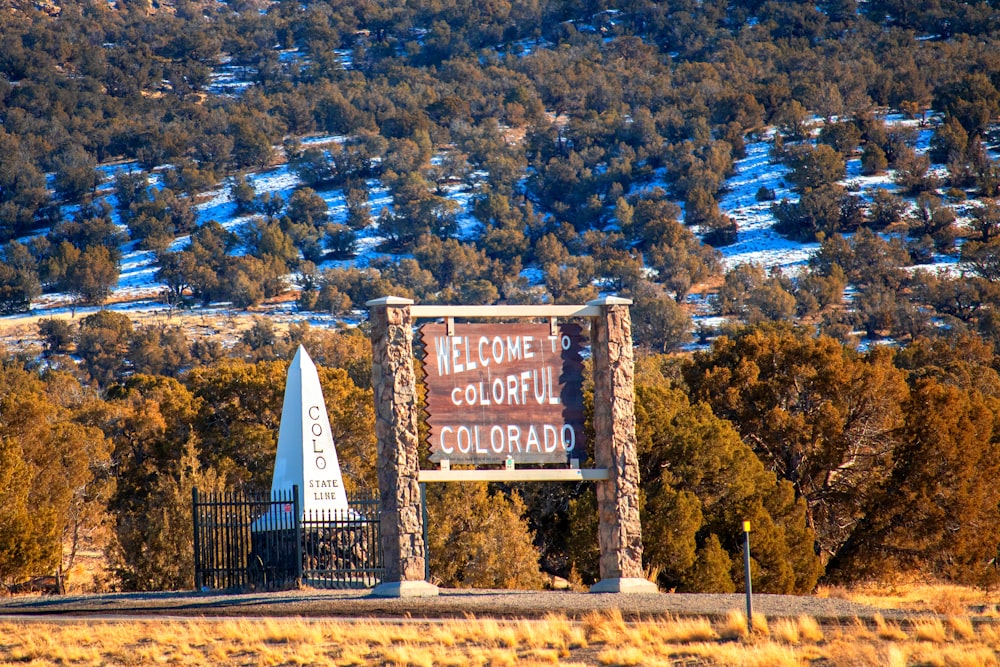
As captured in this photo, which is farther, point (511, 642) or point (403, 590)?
point (403, 590)

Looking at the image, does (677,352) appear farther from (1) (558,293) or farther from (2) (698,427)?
(2) (698,427)

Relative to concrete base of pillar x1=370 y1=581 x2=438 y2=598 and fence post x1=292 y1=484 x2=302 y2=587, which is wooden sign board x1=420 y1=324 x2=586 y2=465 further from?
fence post x1=292 y1=484 x2=302 y2=587

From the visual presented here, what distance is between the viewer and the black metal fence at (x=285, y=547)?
19.4 m

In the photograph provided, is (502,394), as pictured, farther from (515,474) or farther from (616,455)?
(616,455)

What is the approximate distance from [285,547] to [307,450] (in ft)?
6.90

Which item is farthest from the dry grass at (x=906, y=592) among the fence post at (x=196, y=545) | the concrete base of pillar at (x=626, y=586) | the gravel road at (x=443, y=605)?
the fence post at (x=196, y=545)

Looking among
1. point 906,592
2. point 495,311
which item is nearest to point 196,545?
point 495,311

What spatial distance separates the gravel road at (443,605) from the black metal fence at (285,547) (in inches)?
30.0

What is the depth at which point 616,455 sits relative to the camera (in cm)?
1923

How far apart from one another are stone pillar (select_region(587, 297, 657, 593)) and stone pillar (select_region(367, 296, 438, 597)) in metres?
2.77

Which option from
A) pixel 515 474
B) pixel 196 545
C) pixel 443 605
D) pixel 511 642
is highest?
pixel 515 474

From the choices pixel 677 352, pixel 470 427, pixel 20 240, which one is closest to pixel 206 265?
pixel 20 240

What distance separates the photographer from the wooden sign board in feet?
60.6

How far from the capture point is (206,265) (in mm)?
94000
